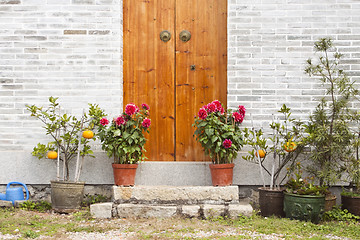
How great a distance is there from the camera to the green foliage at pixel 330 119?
14.9 ft

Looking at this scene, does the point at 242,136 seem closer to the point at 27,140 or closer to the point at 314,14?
the point at 314,14

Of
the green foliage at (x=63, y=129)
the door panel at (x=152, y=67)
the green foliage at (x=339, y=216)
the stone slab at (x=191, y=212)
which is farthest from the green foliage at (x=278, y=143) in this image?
the green foliage at (x=63, y=129)

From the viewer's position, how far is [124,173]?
15.2ft

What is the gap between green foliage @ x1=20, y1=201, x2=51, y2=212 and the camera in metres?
4.75

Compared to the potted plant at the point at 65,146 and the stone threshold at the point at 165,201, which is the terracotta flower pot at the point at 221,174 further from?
the potted plant at the point at 65,146

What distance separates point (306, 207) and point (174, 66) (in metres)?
2.26

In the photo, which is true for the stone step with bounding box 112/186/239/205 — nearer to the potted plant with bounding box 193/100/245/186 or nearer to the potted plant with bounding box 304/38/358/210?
the potted plant with bounding box 193/100/245/186

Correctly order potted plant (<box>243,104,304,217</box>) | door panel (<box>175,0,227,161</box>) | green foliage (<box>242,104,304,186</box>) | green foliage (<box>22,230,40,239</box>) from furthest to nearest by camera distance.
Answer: door panel (<box>175,0,227,161</box>)
green foliage (<box>242,104,304,186</box>)
potted plant (<box>243,104,304,217</box>)
green foliage (<box>22,230,40,239</box>)

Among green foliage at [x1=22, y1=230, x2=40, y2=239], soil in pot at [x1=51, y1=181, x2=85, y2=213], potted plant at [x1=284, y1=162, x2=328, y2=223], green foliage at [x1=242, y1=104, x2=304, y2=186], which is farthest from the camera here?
green foliage at [x1=242, y1=104, x2=304, y2=186]

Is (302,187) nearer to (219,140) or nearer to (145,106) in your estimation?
(219,140)

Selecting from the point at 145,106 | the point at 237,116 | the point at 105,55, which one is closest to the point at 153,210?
the point at 145,106

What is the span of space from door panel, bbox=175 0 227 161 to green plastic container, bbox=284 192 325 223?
1.34 metres

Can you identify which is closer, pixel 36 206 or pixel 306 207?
pixel 306 207

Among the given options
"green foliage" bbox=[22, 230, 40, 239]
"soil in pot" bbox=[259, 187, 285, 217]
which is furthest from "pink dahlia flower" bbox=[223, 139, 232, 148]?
"green foliage" bbox=[22, 230, 40, 239]
